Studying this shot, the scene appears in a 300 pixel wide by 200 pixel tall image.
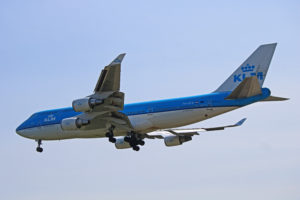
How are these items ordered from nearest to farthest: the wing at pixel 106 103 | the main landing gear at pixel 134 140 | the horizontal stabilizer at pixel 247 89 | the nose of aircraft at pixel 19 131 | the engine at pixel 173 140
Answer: the wing at pixel 106 103, the horizontal stabilizer at pixel 247 89, the main landing gear at pixel 134 140, the nose of aircraft at pixel 19 131, the engine at pixel 173 140

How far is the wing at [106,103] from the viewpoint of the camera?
1385 inches

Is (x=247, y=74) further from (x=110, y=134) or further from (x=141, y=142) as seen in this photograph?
(x=110, y=134)

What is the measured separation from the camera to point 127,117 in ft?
133

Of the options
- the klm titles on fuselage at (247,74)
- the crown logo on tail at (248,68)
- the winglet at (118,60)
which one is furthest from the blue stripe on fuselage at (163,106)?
the winglet at (118,60)

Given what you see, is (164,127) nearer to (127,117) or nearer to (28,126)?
(127,117)

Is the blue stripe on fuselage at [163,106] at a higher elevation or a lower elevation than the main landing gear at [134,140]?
higher

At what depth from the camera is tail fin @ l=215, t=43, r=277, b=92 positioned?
131ft

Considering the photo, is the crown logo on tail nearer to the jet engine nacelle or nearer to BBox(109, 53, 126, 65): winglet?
BBox(109, 53, 126, 65): winglet

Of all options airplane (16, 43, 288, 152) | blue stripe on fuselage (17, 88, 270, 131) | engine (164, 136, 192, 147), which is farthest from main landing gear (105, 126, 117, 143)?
engine (164, 136, 192, 147)

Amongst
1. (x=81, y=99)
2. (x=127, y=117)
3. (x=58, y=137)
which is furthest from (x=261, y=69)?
(x=58, y=137)

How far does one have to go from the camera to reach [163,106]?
40688 millimetres

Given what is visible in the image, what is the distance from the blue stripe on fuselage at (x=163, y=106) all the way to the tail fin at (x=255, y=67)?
1.56 meters

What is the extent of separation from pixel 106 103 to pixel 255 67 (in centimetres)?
1046

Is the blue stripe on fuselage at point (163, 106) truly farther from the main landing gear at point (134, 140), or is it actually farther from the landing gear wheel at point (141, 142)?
the landing gear wheel at point (141, 142)
